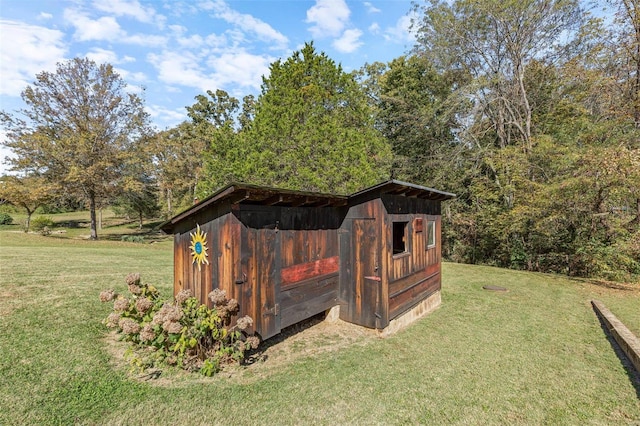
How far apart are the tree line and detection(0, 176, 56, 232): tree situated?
0.26 ft

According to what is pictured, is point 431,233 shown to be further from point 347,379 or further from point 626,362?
point 347,379

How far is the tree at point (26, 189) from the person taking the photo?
45.7 feet

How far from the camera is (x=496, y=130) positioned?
43.3 ft

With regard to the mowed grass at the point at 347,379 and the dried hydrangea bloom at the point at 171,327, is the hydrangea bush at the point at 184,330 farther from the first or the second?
the mowed grass at the point at 347,379

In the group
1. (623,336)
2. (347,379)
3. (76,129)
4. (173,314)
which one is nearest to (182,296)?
(173,314)

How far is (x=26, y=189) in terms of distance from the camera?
46.4 feet

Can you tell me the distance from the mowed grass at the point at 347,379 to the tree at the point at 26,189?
11.5m

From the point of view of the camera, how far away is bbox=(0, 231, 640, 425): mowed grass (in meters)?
2.65

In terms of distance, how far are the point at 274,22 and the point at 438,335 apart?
9262 millimetres

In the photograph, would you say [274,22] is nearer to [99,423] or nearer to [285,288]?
[285,288]

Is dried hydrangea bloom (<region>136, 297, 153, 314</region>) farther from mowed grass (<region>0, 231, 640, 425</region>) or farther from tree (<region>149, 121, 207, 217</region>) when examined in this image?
tree (<region>149, 121, 207, 217</region>)

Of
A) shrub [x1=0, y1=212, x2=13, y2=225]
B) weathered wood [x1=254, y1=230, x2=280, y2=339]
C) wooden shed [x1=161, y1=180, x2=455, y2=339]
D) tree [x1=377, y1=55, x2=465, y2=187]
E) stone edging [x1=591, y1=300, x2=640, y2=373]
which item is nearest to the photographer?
wooden shed [x1=161, y1=180, x2=455, y2=339]

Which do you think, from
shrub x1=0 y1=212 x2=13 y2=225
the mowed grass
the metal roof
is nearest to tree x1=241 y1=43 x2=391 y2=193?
the metal roof

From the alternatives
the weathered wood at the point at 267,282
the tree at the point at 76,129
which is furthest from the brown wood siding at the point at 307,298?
the tree at the point at 76,129
